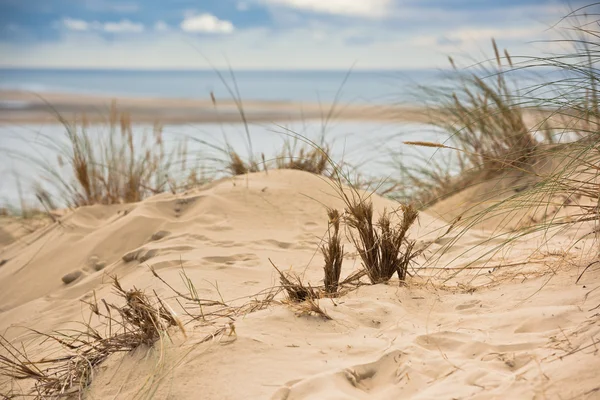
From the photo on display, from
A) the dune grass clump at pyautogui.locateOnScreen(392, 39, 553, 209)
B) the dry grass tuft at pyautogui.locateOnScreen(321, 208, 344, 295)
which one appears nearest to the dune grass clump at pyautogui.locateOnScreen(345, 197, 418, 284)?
the dry grass tuft at pyautogui.locateOnScreen(321, 208, 344, 295)

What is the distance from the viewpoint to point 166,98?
851 inches

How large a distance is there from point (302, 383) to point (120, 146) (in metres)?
4.25

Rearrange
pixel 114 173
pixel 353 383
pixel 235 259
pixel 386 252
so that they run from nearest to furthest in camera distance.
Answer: pixel 353 383
pixel 386 252
pixel 235 259
pixel 114 173

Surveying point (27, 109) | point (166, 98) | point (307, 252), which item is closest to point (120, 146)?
point (307, 252)

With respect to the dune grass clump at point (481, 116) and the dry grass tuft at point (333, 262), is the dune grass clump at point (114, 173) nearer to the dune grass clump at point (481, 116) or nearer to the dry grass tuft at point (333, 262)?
the dune grass clump at point (481, 116)

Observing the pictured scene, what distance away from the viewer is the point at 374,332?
88.4 inches

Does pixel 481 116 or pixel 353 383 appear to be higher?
pixel 481 116

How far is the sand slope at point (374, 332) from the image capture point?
1.87 m

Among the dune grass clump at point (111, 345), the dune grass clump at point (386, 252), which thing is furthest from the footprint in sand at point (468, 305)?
the dune grass clump at point (111, 345)

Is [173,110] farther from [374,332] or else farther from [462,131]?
[374,332]

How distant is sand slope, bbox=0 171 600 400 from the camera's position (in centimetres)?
187

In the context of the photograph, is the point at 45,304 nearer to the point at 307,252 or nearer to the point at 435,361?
the point at 307,252

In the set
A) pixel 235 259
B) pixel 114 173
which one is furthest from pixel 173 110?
pixel 235 259

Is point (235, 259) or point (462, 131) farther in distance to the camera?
point (462, 131)
